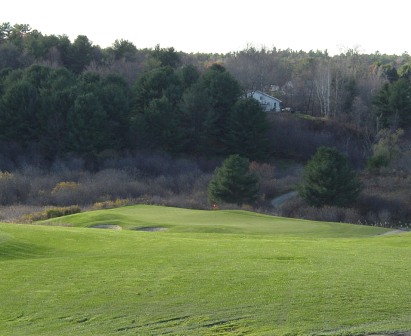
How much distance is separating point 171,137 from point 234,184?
2272 cm

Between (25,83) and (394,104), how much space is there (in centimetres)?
4057

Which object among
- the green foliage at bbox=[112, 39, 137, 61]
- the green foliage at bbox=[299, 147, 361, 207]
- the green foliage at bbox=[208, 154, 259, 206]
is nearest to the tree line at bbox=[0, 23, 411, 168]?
the green foliage at bbox=[112, 39, 137, 61]

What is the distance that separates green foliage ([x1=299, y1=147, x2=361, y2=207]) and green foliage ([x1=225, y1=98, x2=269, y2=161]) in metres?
22.4

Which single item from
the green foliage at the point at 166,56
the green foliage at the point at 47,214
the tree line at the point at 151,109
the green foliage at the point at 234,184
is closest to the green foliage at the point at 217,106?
the tree line at the point at 151,109

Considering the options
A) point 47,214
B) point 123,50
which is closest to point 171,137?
point 47,214

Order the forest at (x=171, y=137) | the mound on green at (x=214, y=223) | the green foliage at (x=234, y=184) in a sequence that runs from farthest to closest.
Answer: the forest at (x=171, y=137) → the green foliage at (x=234, y=184) → the mound on green at (x=214, y=223)

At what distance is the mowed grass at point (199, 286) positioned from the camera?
1252 cm

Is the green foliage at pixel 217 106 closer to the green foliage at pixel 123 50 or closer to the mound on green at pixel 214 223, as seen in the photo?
the green foliage at pixel 123 50

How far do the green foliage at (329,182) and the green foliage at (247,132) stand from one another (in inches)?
881

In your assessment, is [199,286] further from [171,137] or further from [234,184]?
[171,137]

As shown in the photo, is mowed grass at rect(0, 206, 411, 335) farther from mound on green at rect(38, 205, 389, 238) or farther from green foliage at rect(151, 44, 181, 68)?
green foliage at rect(151, 44, 181, 68)

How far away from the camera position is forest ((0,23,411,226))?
58.8 meters

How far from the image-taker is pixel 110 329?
12.7 metres

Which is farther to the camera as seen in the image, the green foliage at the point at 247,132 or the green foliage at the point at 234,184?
the green foliage at the point at 247,132
